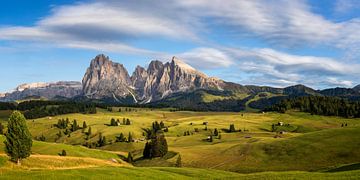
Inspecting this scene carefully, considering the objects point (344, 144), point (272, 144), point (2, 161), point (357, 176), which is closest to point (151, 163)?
point (272, 144)

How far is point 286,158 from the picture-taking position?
407ft

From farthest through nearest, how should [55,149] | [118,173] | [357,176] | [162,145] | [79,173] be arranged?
[162,145] → [55,149] → [118,173] → [79,173] → [357,176]

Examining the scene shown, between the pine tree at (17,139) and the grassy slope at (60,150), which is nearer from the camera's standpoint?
the pine tree at (17,139)

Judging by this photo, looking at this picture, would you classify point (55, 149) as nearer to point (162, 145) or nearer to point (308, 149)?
point (162, 145)

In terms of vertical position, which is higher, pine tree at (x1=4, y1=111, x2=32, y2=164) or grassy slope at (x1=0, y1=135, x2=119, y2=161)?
pine tree at (x1=4, y1=111, x2=32, y2=164)

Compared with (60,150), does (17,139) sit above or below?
above

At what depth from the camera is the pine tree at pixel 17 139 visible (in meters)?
69.9

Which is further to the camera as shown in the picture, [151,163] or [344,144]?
[151,163]

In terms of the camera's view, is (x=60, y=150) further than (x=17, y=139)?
Yes

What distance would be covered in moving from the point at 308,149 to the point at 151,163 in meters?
57.6

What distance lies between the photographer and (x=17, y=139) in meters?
70.4

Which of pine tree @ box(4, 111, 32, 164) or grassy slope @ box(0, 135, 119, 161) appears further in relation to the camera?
grassy slope @ box(0, 135, 119, 161)

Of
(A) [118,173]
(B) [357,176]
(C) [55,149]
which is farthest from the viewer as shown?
(C) [55,149]

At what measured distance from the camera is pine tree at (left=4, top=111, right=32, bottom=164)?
69875mm
